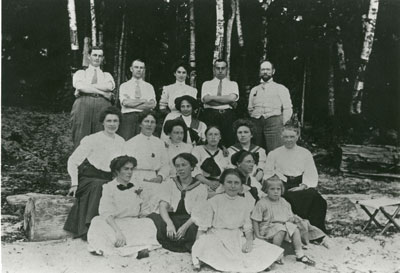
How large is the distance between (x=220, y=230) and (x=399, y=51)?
5329 mm

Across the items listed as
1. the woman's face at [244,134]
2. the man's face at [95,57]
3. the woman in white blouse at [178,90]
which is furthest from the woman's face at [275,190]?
the man's face at [95,57]

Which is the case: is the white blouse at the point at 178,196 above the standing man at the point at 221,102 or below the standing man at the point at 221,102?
below

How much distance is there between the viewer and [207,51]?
821 centimetres

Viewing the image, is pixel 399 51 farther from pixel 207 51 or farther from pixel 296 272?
pixel 296 272

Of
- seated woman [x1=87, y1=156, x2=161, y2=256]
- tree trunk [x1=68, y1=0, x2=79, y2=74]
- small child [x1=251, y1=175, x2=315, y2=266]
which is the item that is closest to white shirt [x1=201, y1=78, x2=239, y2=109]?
small child [x1=251, y1=175, x2=315, y2=266]

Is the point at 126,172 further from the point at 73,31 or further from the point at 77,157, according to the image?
the point at 73,31

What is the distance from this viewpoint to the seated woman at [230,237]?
377cm

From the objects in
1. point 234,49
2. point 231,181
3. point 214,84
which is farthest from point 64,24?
point 231,181

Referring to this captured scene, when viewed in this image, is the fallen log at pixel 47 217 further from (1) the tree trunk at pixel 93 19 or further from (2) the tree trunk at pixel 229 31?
(2) the tree trunk at pixel 229 31

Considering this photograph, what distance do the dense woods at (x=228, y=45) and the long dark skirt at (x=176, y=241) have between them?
3724 millimetres

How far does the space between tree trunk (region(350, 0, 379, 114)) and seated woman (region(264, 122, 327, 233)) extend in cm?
356

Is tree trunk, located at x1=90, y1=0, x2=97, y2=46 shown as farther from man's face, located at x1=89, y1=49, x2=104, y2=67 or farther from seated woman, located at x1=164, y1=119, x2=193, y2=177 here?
seated woman, located at x1=164, y1=119, x2=193, y2=177

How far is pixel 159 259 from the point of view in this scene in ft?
12.7

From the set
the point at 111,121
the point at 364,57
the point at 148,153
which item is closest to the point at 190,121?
the point at 148,153
